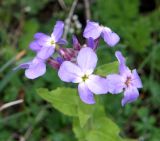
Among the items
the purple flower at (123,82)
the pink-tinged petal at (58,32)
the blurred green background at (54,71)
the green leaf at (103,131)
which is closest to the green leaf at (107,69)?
the purple flower at (123,82)

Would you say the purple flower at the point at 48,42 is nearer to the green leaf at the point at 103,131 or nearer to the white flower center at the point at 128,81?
the white flower center at the point at 128,81

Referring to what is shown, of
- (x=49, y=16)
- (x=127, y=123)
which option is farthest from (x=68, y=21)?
(x=127, y=123)

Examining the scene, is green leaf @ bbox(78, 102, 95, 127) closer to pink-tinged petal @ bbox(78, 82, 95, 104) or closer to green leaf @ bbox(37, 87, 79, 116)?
green leaf @ bbox(37, 87, 79, 116)

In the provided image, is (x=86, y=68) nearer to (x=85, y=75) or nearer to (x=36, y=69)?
(x=85, y=75)

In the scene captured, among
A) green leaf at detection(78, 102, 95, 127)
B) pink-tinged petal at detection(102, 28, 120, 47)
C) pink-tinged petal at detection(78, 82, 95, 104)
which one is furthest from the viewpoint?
green leaf at detection(78, 102, 95, 127)

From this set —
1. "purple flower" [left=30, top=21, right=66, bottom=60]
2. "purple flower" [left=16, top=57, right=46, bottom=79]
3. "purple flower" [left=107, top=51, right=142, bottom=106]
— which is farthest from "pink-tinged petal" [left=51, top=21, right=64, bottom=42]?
"purple flower" [left=107, top=51, right=142, bottom=106]

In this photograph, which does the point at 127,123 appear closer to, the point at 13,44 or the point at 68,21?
the point at 68,21

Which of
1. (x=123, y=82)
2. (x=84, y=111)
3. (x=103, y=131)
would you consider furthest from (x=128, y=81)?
(x=103, y=131)
